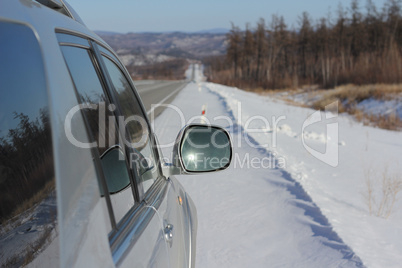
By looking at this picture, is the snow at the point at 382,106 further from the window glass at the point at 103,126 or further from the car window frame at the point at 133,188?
the window glass at the point at 103,126

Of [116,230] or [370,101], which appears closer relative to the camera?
[116,230]

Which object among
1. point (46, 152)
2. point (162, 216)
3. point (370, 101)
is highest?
point (46, 152)

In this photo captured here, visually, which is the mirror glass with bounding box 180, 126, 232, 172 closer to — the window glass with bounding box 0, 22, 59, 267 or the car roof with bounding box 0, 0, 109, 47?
the car roof with bounding box 0, 0, 109, 47

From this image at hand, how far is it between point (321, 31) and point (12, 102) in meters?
85.2

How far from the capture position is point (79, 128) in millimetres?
1185

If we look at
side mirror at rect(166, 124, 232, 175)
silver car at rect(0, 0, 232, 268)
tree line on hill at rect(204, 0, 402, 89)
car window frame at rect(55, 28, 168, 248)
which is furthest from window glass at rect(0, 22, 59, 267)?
tree line on hill at rect(204, 0, 402, 89)

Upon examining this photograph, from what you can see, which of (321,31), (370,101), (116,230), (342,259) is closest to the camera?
(116,230)

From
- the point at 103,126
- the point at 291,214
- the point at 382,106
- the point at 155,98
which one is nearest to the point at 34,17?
the point at 103,126

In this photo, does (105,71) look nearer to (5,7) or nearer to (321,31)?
(5,7)

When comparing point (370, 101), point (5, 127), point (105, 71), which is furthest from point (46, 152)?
point (370, 101)

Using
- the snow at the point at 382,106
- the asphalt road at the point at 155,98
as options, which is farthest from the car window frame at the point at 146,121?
the snow at the point at 382,106

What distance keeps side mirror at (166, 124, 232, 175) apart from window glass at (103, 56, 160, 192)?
162mm

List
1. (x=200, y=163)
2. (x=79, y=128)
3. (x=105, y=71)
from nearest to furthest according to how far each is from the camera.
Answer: (x=79, y=128)
(x=105, y=71)
(x=200, y=163)

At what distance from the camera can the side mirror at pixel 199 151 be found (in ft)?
8.48
